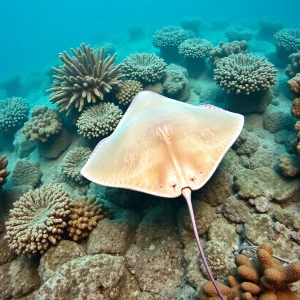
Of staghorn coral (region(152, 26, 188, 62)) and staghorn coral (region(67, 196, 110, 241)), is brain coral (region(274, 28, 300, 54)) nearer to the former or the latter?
staghorn coral (region(152, 26, 188, 62))

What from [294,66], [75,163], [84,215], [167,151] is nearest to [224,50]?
[294,66]

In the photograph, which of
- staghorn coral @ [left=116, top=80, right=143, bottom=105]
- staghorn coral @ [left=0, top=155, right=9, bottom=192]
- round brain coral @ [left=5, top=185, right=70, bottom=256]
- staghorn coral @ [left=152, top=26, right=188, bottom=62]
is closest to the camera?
round brain coral @ [left=5, top=185, right=70, bottom=256]

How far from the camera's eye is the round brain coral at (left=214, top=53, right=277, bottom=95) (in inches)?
189

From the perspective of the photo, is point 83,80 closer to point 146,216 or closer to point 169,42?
point 146,216

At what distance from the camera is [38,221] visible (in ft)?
11.3

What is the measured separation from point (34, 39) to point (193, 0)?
139 feet

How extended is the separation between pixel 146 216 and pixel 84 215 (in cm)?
104

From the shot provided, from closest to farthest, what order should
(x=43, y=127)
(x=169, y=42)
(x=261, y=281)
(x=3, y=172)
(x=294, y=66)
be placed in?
(x=261, y=281) → (x=3, y=172) → (x=43, y=127) → (x=294, y=66) → (x=169, y=42)

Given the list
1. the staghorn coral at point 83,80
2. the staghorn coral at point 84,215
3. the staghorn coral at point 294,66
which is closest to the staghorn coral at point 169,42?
the staghorn coral at point 294,66

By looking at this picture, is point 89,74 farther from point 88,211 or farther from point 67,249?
point 67,249

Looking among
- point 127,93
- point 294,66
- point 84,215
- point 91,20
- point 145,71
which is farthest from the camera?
point 91,20

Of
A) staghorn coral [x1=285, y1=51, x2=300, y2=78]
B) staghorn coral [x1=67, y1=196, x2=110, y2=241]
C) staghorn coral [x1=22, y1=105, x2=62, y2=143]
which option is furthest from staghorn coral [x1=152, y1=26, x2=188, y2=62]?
staghorn coral [x1=67, y1=196, x2=110, y2=241]

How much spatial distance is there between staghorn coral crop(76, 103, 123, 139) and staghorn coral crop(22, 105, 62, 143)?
1.07 metres

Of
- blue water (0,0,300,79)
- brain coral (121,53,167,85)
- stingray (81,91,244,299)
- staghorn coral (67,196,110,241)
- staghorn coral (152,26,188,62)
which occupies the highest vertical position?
→ blue water (0,0,300,79)
